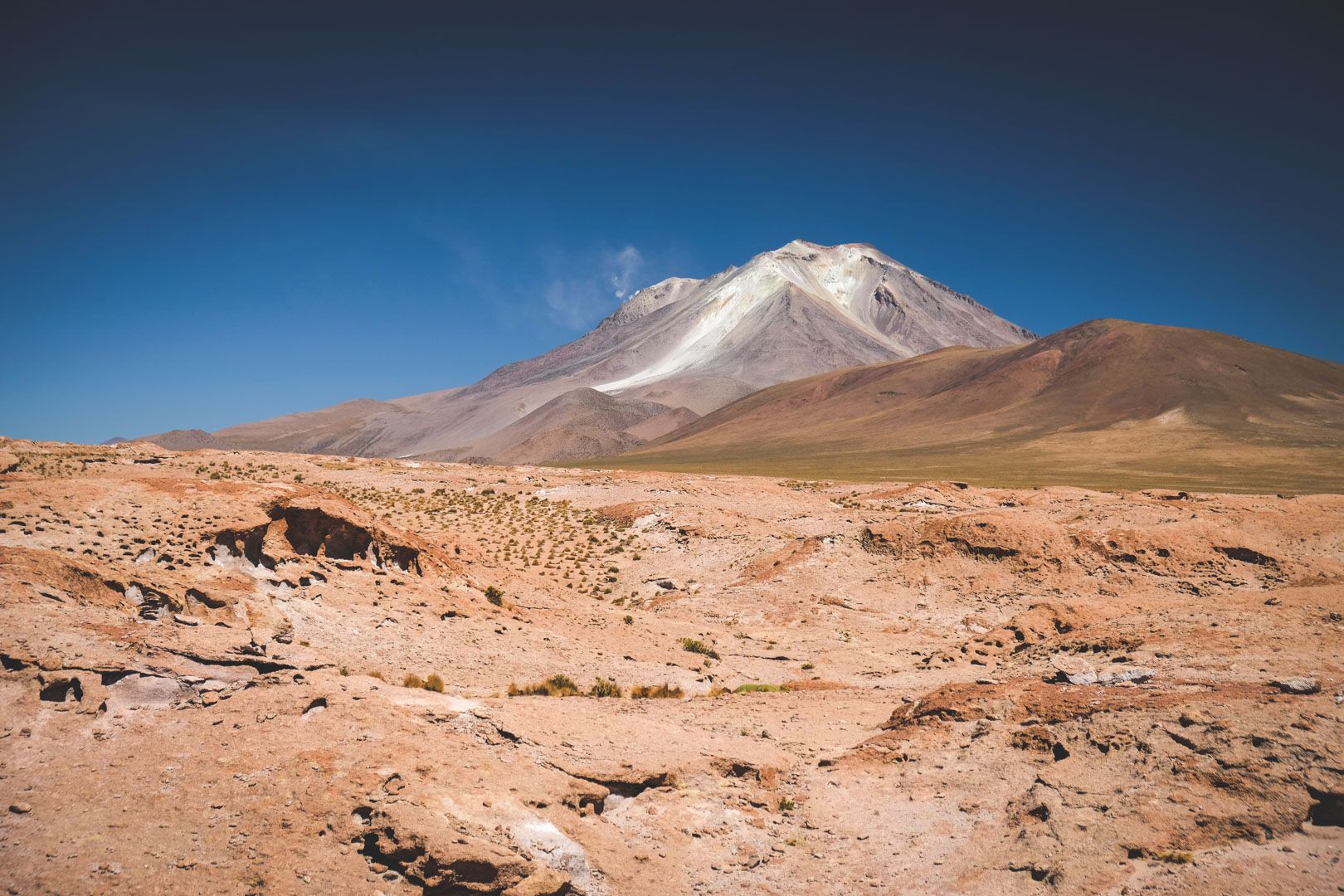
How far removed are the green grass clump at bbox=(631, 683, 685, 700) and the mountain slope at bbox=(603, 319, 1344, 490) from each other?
2310 inches

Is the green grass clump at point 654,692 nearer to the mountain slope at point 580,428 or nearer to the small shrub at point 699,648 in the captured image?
the small shrub at point 699,648

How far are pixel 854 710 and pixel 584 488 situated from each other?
24594mm

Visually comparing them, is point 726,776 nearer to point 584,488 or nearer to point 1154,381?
point 584,488

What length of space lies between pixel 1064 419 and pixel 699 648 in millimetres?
116843

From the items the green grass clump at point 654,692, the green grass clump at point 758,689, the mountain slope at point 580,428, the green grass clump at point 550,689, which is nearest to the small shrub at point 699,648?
the green grass clump at point 758,689

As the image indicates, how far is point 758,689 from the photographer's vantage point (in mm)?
13430

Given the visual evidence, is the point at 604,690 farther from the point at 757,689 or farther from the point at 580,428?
the point at 580,428

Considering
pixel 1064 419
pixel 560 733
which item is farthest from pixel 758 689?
pixel 1064 419

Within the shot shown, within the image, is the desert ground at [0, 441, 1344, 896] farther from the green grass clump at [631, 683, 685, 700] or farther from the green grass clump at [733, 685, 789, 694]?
the green grass clump at [631, 683, 685, 700]

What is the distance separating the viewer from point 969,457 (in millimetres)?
93250

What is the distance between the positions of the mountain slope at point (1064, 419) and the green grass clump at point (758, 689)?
57.0 metres

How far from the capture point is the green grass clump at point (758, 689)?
13.0 meters

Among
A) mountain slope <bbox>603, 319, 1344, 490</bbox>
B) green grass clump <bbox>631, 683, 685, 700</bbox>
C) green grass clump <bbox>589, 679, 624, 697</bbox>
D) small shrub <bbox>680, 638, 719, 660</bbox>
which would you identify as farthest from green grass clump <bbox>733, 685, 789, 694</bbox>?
mountain slope <bbox>603, 319, 1344, 490</bbox>

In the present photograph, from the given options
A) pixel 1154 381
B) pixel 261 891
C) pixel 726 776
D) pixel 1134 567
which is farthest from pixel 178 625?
pixel 1154 381
